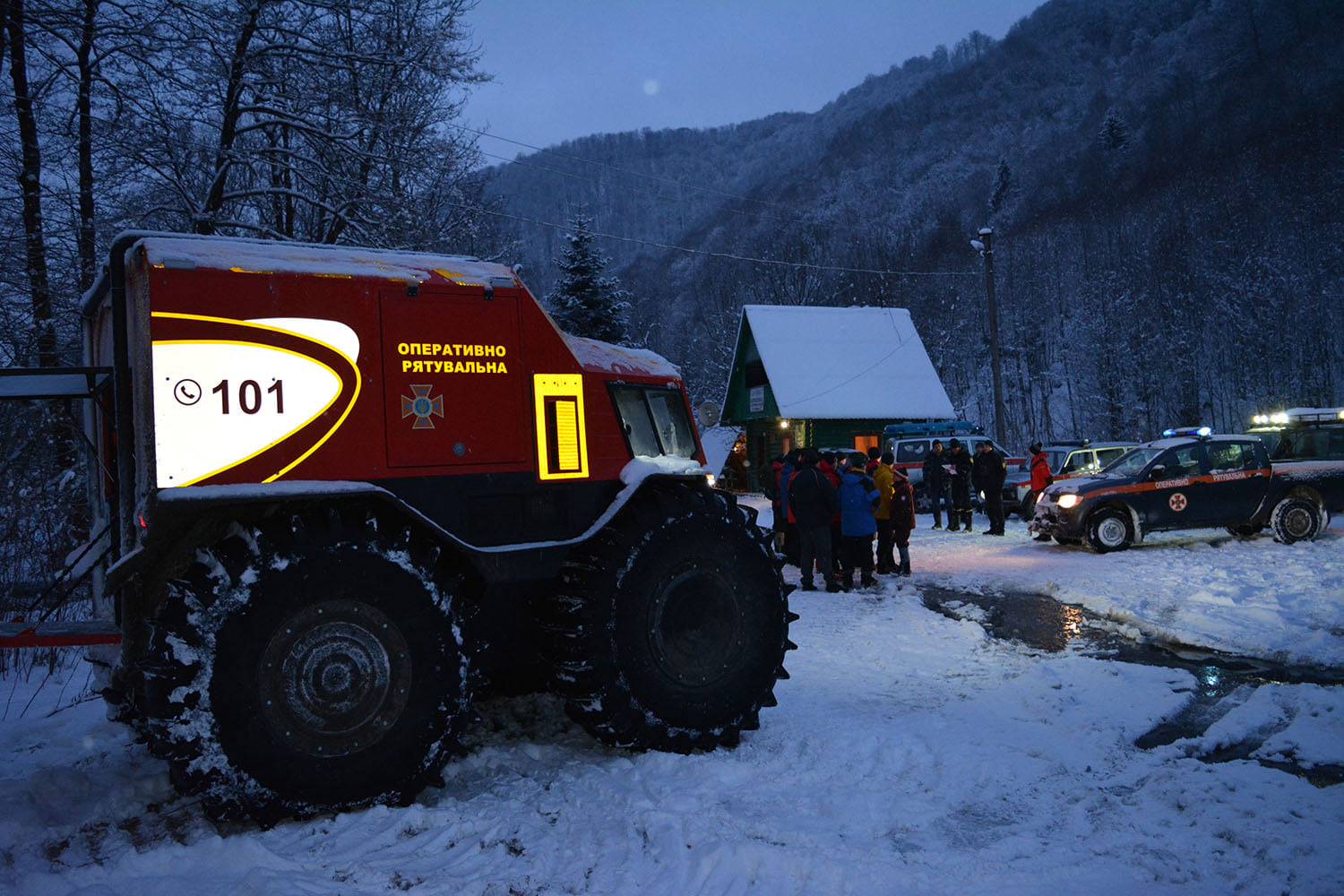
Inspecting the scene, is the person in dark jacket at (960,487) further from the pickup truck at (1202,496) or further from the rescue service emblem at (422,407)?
the rescue service emblem at (422,407)

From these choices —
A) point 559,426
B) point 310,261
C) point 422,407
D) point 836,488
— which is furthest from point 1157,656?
point 310,261

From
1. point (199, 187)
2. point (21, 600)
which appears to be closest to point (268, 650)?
point (21, 600)

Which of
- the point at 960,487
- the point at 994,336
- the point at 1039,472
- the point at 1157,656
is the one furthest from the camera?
the point at 994,336

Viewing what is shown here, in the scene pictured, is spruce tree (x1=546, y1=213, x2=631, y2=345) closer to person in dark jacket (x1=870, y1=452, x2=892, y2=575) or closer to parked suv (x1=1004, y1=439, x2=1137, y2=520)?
parked suv (x1=1004, y1=439, x2=1137, y2=520)

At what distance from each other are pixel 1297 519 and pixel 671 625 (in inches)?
509

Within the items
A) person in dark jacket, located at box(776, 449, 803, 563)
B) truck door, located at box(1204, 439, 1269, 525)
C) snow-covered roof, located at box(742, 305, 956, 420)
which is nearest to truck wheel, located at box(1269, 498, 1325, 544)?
truck door, located at box(1204, 439, 1269, 525)

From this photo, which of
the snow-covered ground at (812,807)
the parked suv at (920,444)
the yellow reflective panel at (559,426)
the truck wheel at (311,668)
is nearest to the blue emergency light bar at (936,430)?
the parked suv at (920,444)

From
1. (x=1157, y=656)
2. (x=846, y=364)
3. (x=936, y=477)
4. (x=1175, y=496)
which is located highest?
(x=846, y=364)

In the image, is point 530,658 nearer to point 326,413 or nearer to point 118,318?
point 326,413

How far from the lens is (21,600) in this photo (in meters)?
7.75

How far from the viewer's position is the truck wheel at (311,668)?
3670 millimetres

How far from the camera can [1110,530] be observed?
13.2 m

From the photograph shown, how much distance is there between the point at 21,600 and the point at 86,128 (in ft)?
22.1

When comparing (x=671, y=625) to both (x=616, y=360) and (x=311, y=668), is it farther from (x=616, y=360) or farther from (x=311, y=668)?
(x=311, y=668)
